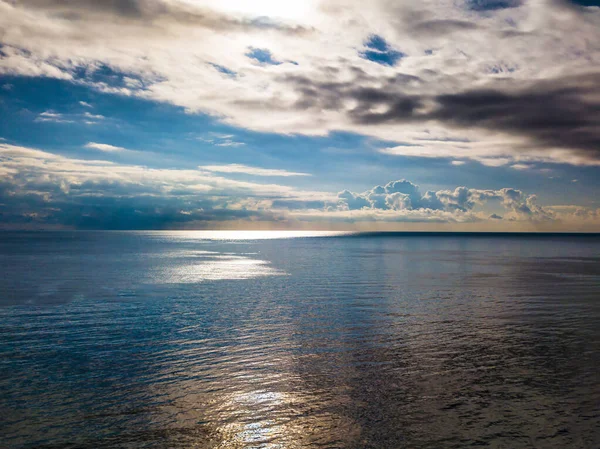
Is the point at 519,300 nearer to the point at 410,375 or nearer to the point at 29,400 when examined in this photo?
the point at 410,375

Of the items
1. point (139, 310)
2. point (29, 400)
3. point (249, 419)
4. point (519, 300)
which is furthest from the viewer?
point (519, 300)

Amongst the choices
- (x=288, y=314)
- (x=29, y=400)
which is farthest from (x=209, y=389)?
(x=288, y=314)

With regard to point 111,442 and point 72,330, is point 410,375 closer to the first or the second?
point 111,442

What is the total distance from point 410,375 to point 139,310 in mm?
27868

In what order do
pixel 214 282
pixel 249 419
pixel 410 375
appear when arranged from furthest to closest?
pixel 214 282, pixel 410 375, pixel 249 419

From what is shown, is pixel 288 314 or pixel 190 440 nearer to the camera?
pixel 190 440

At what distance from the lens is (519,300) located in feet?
152

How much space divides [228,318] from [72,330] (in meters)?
11.5

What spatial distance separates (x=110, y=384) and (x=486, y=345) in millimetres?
21810

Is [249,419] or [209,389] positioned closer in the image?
[249,419]

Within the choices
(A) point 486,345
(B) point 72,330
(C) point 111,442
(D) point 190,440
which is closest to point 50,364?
(B) point 72,330

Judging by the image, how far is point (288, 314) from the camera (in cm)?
3862

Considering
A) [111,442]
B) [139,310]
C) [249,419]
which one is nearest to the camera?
[111,442]

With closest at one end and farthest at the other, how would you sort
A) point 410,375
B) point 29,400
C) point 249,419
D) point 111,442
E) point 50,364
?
1. point 111,442
2. point 249,419
3. point 29,400
4. point 410,375
5. point 50,364
